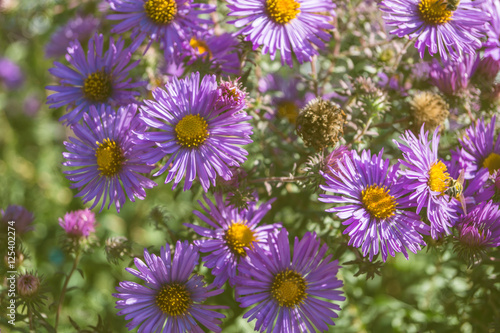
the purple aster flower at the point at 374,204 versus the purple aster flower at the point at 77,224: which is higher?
the purple aster flower at the point at 374,204

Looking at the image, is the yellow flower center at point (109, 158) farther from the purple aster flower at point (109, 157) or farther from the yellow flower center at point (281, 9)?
the yellow flower center at point (281, 9)

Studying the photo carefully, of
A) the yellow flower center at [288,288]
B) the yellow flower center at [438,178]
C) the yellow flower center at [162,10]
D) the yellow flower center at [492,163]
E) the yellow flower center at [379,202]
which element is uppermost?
the yellow flower center at [162,10]

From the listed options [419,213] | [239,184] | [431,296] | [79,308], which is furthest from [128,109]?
[431,296]

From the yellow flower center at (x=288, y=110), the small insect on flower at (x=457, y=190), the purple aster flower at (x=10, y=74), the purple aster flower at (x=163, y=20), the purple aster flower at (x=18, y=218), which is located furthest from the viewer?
the purple aster flower at (x=10, y=74)

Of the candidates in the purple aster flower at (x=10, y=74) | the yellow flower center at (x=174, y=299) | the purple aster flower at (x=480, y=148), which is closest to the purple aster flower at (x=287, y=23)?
the purple aster flower at (x=480, y=148)

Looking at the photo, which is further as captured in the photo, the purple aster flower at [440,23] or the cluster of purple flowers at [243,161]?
the purple aster flower at [440,23]

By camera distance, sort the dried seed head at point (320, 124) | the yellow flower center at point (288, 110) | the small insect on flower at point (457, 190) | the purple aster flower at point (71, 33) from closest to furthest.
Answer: the small insect on flower at point (457, 190)
the dried seed head at point (320, 124)
the yellow flower center at point (288, 110)
the purple aster flower at point (71, 33)

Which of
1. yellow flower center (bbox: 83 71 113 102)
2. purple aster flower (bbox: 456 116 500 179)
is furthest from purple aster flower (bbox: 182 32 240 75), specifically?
purple aster flower (bbox: 456 116 500 179)
